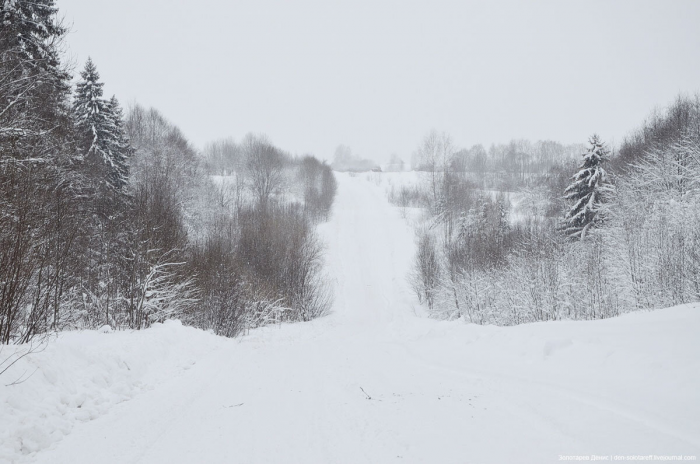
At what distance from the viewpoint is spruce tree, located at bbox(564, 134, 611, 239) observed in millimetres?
26562

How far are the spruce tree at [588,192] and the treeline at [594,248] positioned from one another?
0.08m

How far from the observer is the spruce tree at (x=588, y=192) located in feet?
87.1

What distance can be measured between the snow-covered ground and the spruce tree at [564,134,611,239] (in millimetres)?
22510

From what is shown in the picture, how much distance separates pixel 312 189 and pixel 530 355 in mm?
51323

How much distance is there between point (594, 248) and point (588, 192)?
8.88 m

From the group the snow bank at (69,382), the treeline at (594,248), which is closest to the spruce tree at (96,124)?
the snow bank at (69,382)

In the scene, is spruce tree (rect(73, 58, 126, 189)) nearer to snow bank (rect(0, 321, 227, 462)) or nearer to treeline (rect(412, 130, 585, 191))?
snow bank (rect(0, 321, 227, 462))

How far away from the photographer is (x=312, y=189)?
5675 centimetres

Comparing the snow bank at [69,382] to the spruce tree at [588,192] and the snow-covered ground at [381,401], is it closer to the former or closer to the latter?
the snow-covered ground at [381,401]

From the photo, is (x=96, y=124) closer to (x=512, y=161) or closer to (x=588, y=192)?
(x=588, y=192)

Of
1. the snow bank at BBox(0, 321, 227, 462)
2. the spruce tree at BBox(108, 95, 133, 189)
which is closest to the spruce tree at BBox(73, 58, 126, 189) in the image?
the spruce tree at BBox(108, 95, 133, 189)

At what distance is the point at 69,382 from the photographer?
5520 mm

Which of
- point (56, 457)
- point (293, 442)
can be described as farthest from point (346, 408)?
point (56, 457)

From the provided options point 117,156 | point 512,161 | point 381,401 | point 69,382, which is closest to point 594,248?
point 381,401
